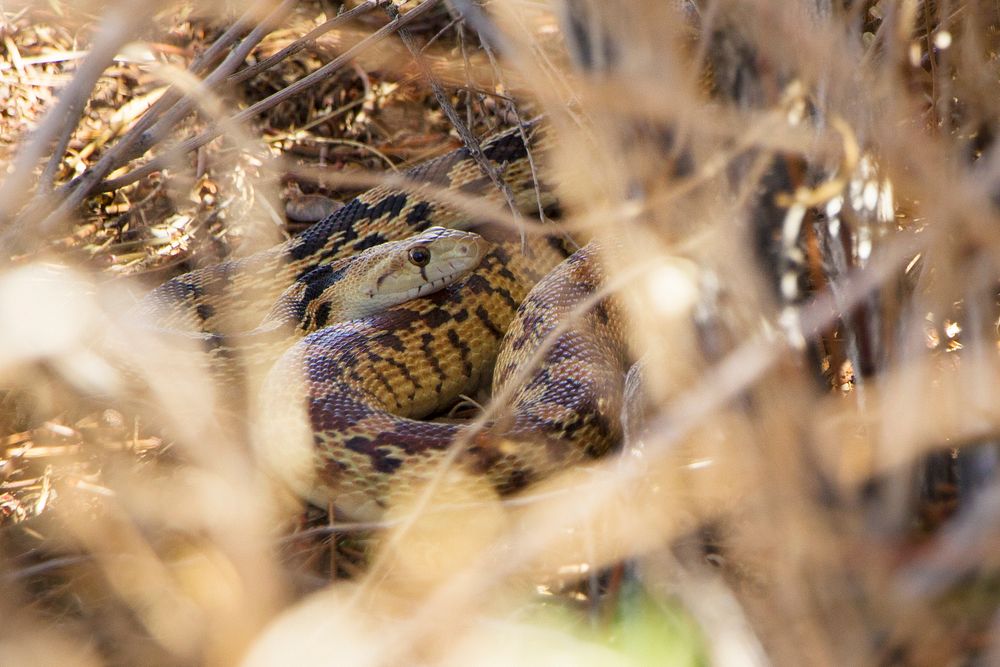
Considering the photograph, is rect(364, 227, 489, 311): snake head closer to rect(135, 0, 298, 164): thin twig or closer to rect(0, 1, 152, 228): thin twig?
rect(135, 0, 298, 164): thin twig

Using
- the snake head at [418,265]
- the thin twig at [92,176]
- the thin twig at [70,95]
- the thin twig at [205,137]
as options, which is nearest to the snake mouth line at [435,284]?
the snake head at [418,265]

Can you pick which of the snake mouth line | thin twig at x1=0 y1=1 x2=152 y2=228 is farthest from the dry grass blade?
the snake mouth line

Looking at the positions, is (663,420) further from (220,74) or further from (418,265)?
(418,265)

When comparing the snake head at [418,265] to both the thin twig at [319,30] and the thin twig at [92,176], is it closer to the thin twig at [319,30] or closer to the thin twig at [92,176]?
the thin twig at [319,30]

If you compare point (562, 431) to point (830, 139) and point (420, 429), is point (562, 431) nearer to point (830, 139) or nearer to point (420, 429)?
point (420, 429)

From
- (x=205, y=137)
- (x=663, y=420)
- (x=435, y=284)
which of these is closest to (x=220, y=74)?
(x=205, y=137)

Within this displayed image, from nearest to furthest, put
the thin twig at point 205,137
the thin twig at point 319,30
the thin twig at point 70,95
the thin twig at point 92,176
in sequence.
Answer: the thin twig at point 70,95 → the thin twig at point 92,176 → the thin twig at point 205,137 → the thin twig at point 319,30

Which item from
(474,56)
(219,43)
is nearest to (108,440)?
(219,43)
